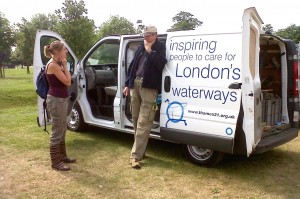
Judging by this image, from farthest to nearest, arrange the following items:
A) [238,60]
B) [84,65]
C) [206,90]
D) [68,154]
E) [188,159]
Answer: [84,65]
[68,154]
[188,159]
[206,90]
[238,60]

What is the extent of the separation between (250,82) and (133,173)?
2.04m

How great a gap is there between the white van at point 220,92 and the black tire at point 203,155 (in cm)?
1

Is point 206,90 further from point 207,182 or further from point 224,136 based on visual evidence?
point 207,182

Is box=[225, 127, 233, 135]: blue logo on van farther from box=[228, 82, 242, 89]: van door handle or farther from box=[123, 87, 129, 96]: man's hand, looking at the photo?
box=[123, 87, 129, 96]: man's hand

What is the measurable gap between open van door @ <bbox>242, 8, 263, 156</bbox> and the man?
4.11 feet

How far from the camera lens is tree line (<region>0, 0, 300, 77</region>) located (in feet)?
48.2

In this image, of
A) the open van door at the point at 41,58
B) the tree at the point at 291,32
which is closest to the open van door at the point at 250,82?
the open van door at the point at 41,58

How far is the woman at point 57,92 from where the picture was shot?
4789mm

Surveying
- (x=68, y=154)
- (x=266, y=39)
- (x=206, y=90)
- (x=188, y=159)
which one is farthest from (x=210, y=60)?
(x=68, y=154)

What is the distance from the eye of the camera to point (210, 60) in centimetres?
470

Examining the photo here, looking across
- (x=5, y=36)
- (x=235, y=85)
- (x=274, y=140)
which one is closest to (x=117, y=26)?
(x=5, y=36)

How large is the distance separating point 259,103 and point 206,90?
2.34ft

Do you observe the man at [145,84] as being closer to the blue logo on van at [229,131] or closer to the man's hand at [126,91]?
the man's hand at [126,91]

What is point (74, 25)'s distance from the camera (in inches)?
579
